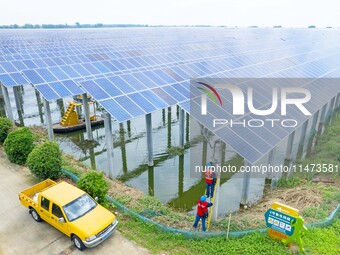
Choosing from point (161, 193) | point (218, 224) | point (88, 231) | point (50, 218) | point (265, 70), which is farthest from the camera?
point (265, 70)

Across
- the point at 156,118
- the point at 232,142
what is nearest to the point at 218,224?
the point at 232,142

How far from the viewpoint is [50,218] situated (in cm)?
1081

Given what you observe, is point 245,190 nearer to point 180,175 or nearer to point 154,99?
point 180,175

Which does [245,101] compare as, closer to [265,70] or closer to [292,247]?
[292,247]

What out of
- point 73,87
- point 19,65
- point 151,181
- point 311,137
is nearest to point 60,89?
point 73,87

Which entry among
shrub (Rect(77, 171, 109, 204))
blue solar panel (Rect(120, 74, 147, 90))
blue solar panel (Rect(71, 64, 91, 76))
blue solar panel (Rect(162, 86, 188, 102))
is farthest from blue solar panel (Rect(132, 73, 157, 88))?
shrub (Rect(77, 171, 109, 204))

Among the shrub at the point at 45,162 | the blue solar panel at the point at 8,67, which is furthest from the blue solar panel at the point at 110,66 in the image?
the shrub at the point at 45,162

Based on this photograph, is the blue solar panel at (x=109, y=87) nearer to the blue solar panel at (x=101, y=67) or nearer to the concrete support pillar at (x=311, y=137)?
the blue solar panel at (x=101, y=67)

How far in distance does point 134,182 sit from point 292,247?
10.3 m

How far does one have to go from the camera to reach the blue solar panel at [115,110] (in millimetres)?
15305

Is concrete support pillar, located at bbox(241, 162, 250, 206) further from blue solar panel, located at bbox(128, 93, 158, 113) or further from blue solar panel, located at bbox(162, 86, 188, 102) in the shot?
blue solar panel, located at bbox(128, 93, 158, 113)

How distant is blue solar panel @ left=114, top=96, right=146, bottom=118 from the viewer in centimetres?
1608

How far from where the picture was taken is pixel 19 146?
15.9 m

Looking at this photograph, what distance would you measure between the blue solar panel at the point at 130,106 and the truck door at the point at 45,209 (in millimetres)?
6733
